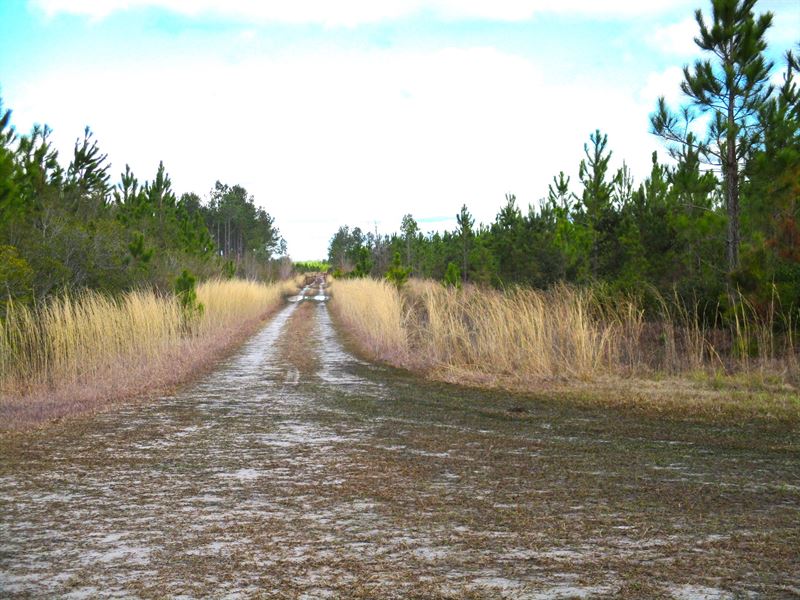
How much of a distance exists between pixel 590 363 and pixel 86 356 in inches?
294

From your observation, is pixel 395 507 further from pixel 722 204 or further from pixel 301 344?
pixel 722 204

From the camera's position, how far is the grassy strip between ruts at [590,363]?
8.77 meters

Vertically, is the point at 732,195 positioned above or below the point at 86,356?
above

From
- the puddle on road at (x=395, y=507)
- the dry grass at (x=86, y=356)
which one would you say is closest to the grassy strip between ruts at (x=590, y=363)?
the puddle on road at (x=395, y=507)

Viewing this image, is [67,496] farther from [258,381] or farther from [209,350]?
[209,350]

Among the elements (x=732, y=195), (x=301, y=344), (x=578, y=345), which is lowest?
(x=301, y=344)

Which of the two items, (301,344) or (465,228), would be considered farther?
(465,228)

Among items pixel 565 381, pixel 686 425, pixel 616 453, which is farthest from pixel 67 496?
pixel 565 381

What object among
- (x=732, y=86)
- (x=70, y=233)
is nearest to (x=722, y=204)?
(x=732, y=86)

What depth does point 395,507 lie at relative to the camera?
477cm

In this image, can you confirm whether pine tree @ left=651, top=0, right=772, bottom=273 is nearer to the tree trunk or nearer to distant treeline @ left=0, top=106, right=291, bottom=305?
the tree trunk

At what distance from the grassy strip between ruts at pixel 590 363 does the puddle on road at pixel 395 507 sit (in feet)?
3.74

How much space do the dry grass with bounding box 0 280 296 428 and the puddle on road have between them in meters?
1.40

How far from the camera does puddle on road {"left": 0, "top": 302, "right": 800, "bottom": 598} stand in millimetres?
3578
